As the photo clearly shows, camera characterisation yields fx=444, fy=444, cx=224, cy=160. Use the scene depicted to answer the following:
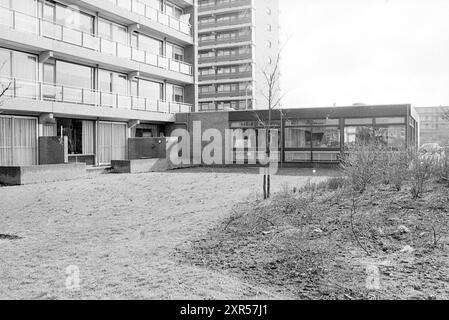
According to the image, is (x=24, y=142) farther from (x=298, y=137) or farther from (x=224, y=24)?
(x=224, y=24)

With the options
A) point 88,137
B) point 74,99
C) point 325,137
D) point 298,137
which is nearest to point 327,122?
point 325,137

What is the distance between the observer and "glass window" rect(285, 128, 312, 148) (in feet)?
88.3

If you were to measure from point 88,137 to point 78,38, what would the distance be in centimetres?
536

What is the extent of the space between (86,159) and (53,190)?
10297 millimetres

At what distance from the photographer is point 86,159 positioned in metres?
24.4

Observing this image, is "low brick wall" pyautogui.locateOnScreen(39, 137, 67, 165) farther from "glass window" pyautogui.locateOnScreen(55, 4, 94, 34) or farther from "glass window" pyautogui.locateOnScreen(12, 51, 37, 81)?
"glass window" pyautogui.locateOnScreen(55, 4, 94, 34)

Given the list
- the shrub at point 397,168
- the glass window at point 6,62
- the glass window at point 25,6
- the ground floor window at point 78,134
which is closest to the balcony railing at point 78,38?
the glass window at point 25,6

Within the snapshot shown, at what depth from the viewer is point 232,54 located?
56.6 meters

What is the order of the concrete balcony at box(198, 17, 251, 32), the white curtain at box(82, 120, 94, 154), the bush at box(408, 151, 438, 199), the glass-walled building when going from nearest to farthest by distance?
the bush at box(408, 151, 438, 199)
the white curtain at box(82, 120, 94, 154)
the glass-walled building
the concrete balcony at box(198, 17, 251, 32)

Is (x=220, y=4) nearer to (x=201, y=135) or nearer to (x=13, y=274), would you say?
(x=201, y=135)

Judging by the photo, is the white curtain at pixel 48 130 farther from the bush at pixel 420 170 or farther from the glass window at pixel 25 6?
the bush at pixel 420 170

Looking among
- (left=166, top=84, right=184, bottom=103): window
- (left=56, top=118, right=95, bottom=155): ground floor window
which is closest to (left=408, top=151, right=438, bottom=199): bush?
(left=56, top=118, right=95, bottom=155): ground floor window

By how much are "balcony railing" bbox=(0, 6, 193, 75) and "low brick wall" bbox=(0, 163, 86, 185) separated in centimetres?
713
